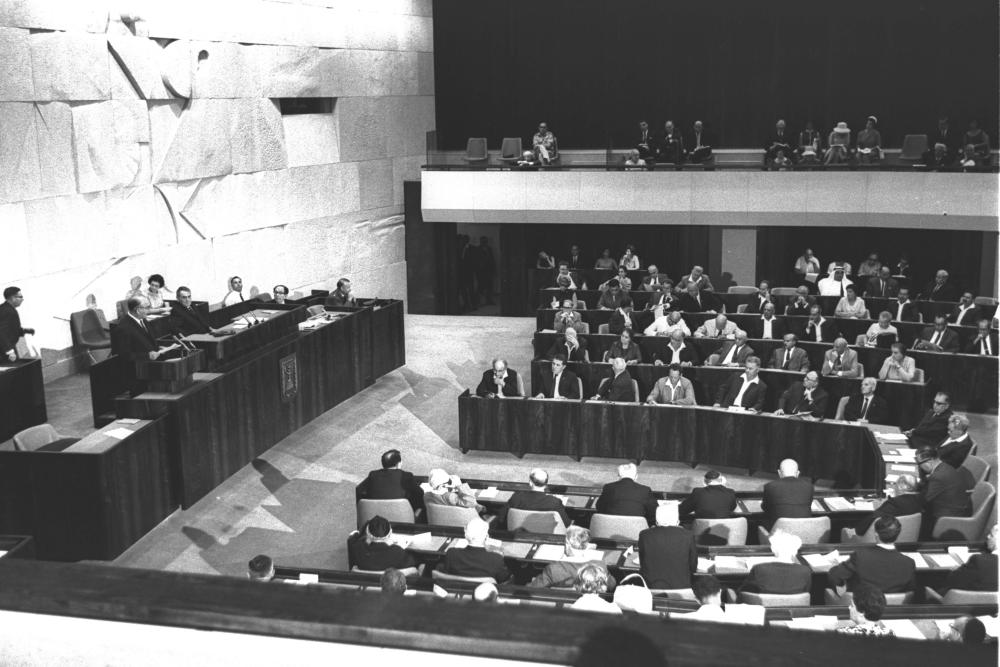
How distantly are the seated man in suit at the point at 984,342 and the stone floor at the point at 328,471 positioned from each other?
777 mm

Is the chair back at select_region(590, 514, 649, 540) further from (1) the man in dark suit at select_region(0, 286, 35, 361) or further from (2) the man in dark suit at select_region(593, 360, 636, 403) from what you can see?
(1) the man in dark suit at select_region(0, 286, 35, 361)

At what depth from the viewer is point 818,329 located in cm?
1285

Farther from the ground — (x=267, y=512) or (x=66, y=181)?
(x=66, y=181)

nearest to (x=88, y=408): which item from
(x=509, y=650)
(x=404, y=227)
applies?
(x=404, y=227)


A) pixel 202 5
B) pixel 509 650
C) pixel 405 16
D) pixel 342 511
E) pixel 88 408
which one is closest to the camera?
pixel 509 650

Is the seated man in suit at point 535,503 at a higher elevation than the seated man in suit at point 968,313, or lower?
lower

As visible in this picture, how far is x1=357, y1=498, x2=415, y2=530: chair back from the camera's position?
8.12m

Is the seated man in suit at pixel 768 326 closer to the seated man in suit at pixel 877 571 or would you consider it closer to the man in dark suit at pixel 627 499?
the man in dark suit at pixel 627 499

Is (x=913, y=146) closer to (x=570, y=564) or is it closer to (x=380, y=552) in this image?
(x=570, y=564)

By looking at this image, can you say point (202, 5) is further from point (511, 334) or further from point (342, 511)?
point (342, 511)

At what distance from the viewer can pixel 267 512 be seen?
32.3 feet

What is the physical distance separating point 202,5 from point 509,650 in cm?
1469

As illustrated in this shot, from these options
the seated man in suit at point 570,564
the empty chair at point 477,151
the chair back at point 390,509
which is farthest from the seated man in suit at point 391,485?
the empty chair at point 477,151

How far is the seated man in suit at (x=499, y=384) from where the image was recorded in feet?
37.3
